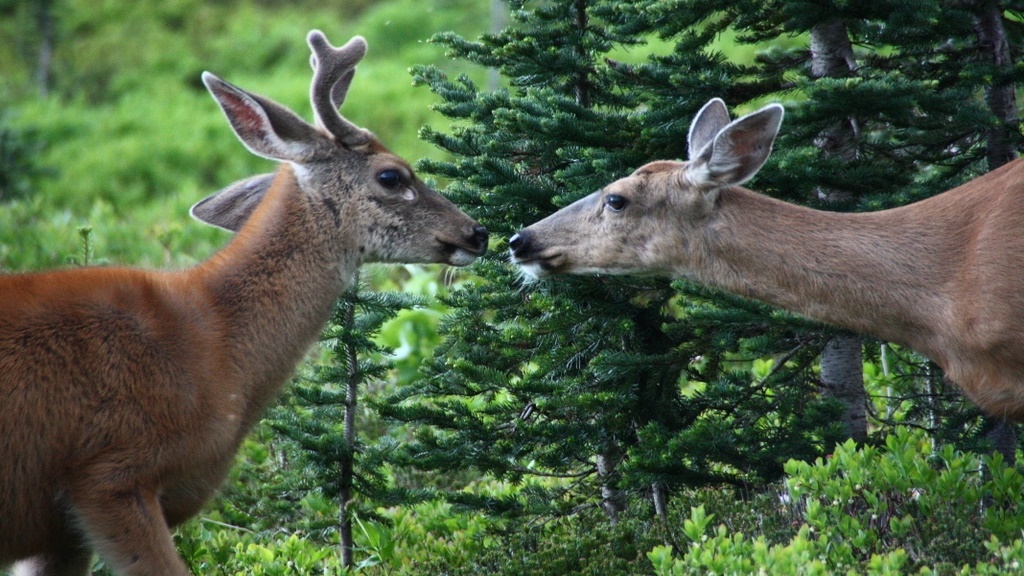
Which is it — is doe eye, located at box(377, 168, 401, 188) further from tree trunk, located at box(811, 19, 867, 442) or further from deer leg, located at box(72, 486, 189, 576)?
tree trunk, located at box(811, 19, 867, 442)

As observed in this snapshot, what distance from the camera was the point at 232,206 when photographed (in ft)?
19.4

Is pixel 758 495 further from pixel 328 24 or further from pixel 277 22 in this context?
pixel 277 22

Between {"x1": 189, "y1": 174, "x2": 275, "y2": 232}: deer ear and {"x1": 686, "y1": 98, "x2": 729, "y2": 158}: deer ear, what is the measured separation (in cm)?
194

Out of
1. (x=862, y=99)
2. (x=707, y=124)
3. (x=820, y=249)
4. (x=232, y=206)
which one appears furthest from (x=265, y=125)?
(x=862, y=99)

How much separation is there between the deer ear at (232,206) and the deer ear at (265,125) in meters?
0.48

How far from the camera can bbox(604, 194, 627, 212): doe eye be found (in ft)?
18.8

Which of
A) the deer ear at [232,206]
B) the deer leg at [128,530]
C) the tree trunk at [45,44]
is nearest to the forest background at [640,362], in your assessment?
the deer ear at [232,206]

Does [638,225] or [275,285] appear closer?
[275,285]

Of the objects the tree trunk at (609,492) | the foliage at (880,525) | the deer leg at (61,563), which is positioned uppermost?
the deer leg at (61,563)

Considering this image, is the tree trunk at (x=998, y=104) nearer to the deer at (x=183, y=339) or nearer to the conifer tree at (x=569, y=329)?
the conifer tree at (x=569, y=329)

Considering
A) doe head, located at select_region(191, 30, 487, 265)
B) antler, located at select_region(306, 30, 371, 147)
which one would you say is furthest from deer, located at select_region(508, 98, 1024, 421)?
antler, located at select_region(306, 30, 371, 147)

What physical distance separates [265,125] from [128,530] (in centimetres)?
175

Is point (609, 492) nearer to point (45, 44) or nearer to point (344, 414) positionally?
point (344, 414)

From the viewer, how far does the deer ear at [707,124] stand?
5.64 metres
